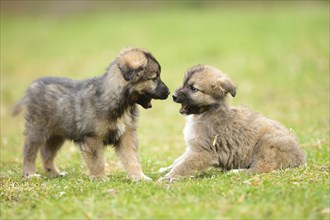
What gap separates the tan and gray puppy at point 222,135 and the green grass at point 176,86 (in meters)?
0.35

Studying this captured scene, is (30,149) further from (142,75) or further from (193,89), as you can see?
(193,89)

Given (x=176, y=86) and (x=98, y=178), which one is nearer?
(x=98, y=178)

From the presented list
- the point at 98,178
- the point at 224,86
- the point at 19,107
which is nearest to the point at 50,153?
the point at 19,107

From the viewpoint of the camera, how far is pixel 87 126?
8.55 m

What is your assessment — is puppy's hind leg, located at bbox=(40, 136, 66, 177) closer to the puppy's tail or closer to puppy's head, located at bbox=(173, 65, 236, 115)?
the puppy's tail

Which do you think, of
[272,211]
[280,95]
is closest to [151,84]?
[272,211]

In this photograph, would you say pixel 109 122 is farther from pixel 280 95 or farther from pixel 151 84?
pixel 280 95

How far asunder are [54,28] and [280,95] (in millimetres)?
25339

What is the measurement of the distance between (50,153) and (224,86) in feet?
10.5

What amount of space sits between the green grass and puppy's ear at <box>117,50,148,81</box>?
1.51 m

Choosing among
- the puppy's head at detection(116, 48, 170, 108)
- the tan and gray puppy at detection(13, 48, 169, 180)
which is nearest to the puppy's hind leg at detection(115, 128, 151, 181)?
the tan and gray puppy at detection(13, 48, 169, 180)

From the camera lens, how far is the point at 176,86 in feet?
65.0

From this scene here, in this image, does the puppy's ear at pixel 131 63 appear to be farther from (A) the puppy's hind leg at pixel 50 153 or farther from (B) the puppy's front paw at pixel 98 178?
(A) the puppy's hind leg at pixel 50 153

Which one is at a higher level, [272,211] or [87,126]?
[87,126]
